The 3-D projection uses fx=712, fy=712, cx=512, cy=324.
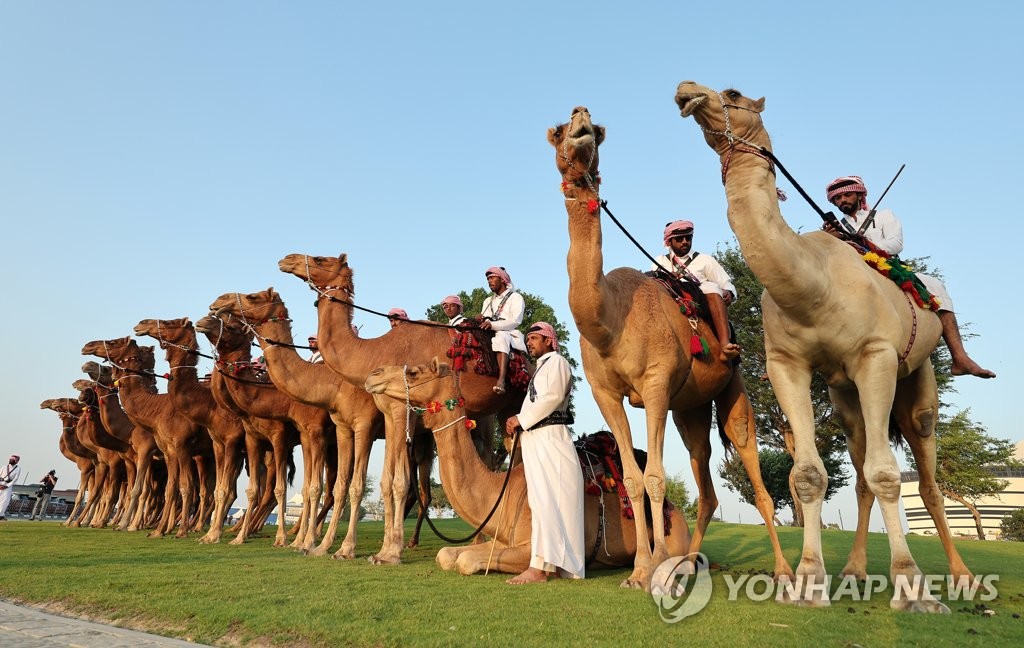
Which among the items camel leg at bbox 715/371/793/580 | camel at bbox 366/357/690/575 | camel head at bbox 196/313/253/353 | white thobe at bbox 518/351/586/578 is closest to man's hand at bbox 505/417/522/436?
white thobe at bbox 518/351/586/578

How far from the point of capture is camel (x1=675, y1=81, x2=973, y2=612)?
203 inches

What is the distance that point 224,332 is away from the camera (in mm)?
13344

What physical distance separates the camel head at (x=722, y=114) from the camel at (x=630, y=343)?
1.04 metres

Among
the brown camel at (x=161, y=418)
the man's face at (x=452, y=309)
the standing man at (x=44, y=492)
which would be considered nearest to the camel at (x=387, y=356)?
the man's face at (x=452, y=309)

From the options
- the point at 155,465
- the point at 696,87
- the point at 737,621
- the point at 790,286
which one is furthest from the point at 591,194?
the point at 155,465

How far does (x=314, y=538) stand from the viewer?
35.8 ft

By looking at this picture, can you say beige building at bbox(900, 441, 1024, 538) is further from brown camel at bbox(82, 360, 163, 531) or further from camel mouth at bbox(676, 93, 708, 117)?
camel mouth at bbox(676, 93, 708, 117)

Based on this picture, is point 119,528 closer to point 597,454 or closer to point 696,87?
point 597,454

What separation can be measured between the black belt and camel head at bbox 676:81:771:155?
3.27 metres

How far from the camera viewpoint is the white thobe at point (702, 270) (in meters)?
7.91

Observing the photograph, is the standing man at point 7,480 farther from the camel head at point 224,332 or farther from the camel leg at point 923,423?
the camel leg at point 923,423

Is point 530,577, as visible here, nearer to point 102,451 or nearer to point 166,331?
point 166,331

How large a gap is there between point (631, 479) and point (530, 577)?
1.32 m

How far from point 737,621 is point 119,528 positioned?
1853 cm
